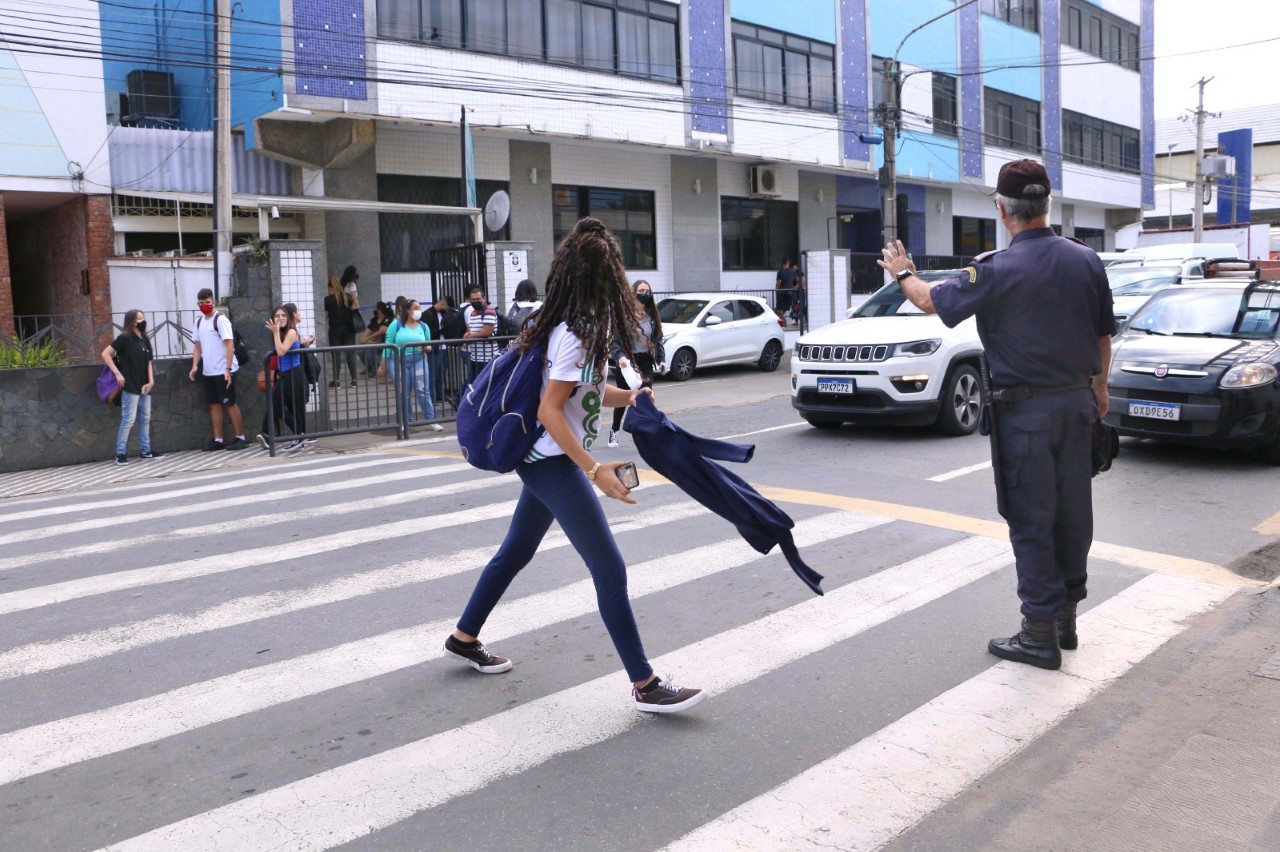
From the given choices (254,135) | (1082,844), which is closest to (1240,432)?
(1082,844)

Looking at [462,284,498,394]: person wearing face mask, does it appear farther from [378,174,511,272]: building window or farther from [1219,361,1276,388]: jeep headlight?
[1219,361,1276,388]: jeep headlight

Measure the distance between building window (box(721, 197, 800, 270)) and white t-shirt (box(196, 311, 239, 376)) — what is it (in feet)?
56.2

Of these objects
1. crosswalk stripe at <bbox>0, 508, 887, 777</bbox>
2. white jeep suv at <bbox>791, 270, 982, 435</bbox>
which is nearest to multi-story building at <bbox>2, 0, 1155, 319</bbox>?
white jeep suv at <bbox>791, 270, 982, 435</bbox>

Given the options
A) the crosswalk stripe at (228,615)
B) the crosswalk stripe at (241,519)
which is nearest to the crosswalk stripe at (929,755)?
the crosswalk stripe at (228,615)

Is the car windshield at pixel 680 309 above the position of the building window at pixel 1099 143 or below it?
below

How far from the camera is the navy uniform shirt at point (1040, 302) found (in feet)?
15.8

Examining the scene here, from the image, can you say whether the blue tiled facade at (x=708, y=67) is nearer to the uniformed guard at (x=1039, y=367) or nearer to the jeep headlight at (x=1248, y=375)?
the jeep headlight at (x=1248, y=375)

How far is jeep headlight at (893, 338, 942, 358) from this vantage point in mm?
11156

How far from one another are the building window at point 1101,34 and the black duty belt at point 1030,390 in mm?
39466

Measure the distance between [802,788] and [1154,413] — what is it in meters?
6.97

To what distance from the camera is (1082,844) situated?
11.3ft

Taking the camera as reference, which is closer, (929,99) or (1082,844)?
(1082,844)

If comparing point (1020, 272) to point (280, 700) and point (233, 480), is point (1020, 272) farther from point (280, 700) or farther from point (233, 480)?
point (233, 480)

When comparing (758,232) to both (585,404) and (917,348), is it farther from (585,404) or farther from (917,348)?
(585,404)
